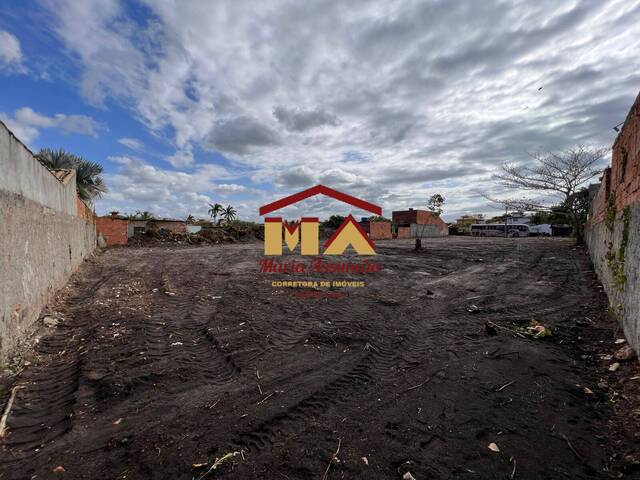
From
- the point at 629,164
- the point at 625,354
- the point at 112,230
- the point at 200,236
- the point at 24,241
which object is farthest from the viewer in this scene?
the point at 200,236

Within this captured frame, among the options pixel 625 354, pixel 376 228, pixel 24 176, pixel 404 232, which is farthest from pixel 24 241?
pixel 404 232

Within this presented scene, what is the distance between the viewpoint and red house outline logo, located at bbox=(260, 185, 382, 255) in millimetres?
12045

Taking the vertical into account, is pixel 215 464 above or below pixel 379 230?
below

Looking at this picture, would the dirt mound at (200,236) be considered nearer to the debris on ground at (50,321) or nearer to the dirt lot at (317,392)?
the dirt lot at (317,392)

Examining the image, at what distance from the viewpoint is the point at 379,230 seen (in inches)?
1287

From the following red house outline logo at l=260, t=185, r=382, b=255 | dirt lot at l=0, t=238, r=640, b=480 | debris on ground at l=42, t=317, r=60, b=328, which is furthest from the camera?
red house outline logo at l=260, t=185, r=382, b=255

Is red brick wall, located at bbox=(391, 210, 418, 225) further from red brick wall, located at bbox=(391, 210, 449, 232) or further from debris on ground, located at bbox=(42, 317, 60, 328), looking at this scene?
debris on ground, located at bbox=(42, 317, 60, 328)

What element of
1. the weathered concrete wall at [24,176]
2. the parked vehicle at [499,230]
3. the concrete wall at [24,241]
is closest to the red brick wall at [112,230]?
the weathered concrete wall at [24,176]

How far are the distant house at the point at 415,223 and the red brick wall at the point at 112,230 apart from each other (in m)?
26.7

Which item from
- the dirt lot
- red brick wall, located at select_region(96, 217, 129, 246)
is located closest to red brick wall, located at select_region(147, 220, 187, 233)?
red brick wall, located at select_region(96, 217, 129, 246)

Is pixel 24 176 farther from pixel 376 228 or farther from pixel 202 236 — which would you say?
pixel 376 228

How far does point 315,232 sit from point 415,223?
26324 millimetres

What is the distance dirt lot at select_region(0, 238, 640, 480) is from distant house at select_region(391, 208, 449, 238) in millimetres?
31440

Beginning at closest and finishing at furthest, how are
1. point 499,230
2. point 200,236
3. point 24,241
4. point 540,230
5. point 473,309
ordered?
point 24,241 < point 473,309 < point 200,236 < point 499,230 < point 540,230
